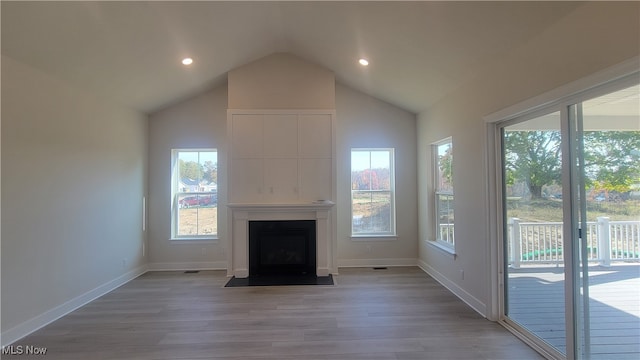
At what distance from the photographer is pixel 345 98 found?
5.40 meters

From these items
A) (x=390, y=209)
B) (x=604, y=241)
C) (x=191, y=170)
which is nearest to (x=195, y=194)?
(x=191, y=170)

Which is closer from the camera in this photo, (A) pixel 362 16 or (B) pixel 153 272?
(A) pixel 362 16

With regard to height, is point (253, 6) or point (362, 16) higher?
point (253, 6)

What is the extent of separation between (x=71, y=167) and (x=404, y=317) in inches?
158

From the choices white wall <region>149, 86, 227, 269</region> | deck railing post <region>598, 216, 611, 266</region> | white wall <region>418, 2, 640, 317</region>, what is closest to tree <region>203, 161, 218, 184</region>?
white wall <region>149, 86, 227, 269</region>

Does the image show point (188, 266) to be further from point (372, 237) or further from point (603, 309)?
point (603, 309)

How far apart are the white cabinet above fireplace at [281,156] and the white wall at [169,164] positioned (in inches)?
24.3

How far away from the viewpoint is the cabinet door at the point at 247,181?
4.79 metres

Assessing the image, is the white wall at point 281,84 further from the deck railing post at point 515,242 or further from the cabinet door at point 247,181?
the deck railing post at point 515,242

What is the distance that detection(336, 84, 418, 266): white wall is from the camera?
538cm

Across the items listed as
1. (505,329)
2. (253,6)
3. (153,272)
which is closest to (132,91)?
(253,6)

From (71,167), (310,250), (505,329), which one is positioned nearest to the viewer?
(505,329)

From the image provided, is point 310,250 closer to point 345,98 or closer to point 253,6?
point 345,98

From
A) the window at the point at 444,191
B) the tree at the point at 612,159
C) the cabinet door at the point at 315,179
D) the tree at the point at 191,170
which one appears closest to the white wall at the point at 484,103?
the window at the point at 444,191
